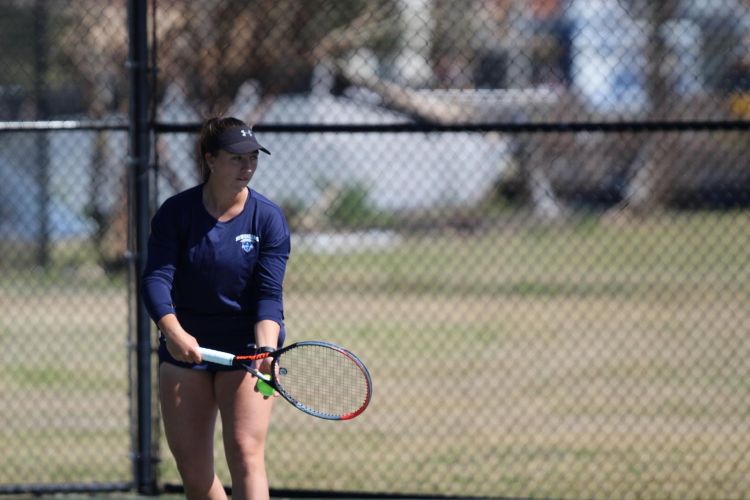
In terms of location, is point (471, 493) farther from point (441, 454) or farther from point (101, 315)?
point (101, 315)

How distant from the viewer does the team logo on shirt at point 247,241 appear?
409 centimetres

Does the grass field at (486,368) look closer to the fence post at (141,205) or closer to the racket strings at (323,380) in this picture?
the fence post at (141,205)

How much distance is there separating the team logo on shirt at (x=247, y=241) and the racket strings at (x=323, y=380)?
421mm

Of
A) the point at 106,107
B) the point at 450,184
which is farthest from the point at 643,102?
the point at 106,107

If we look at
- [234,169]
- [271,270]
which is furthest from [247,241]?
[234,169]

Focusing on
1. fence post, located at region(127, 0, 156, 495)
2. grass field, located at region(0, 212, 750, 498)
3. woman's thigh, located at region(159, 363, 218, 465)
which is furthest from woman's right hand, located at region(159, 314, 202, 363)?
grass field, located at region(0, 212, 750, 498)

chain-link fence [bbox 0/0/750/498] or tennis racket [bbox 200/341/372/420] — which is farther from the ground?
chain-link fence [bbox 0/0/750/498]

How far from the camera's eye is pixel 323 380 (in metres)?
4.20

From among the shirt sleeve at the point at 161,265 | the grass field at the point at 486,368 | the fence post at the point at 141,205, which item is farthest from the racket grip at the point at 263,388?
the grass field at the point at 486,368

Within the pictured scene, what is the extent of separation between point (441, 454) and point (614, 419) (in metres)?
1.47

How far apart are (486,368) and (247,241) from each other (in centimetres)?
526

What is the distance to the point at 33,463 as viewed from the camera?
6.43 meters

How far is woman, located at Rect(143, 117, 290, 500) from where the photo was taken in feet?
13.3

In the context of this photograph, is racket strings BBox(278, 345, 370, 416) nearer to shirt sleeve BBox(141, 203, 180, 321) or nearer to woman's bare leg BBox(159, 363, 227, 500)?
woman's bare leg BBox(159, 363, 227, 500)
